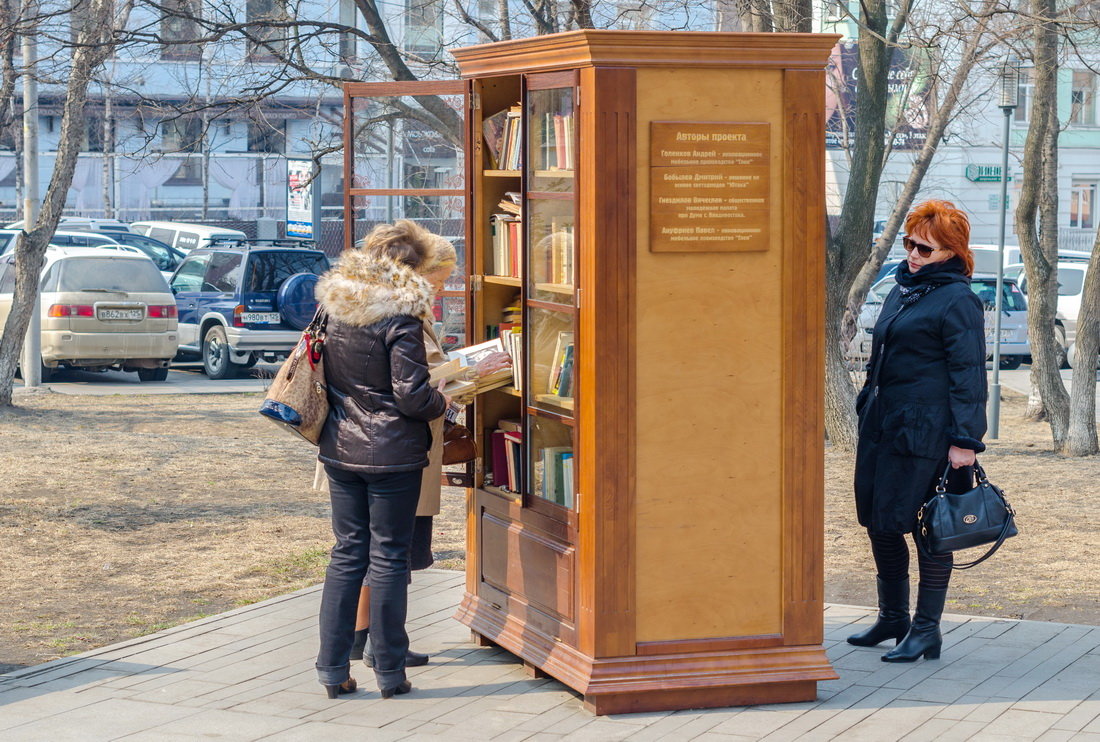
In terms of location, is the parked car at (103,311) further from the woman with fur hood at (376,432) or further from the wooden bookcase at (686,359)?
the wooden bookcase at (686,359)

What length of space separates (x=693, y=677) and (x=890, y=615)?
4.19 ft

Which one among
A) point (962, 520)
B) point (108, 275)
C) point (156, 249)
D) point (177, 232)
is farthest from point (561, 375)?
point (177, 232)

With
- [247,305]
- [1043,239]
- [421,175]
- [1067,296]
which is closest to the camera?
[421,175]

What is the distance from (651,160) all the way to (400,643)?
1.99m

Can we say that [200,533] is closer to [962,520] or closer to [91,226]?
[962,520]

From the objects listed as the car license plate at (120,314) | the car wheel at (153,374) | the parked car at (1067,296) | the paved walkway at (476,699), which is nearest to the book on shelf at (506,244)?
the paved walkway at (476,699)

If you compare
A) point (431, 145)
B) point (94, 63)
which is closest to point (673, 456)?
point (431, 145)

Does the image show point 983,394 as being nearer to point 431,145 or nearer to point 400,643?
point 400,643

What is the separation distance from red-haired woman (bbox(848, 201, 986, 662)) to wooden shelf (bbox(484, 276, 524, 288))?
1470mm

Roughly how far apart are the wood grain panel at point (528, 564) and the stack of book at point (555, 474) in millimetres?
160

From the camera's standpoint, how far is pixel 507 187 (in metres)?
6.11

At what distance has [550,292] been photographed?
553 centimetres

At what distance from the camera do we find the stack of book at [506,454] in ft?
19.4

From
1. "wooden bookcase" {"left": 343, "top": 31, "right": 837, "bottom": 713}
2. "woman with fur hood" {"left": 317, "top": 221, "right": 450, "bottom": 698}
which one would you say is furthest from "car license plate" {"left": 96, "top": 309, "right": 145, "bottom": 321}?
"wooden bookcase" {"left": 343, "top": 31, "right": 837, "bottom": 713}
